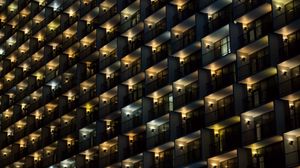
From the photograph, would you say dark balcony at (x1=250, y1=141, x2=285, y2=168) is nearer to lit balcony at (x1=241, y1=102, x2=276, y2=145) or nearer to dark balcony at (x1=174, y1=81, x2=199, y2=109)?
lit balcony at (x1=241, y1=102, x2=276, y2=145)

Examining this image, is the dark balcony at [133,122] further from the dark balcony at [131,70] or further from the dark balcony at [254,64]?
the dark balcony at [254,64]

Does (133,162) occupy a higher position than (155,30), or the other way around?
(155,30)

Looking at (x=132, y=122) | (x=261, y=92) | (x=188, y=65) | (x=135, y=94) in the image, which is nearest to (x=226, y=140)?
(x=261, y=92)

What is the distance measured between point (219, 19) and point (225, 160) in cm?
1380

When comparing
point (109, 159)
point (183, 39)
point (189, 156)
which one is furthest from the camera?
point (109, 159)

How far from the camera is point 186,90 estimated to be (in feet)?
228

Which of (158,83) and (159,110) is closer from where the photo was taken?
(159,110)

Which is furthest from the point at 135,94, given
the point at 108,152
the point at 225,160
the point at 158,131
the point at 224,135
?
the point at 225,160

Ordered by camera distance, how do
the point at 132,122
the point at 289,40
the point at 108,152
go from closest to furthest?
the point at 289,40, the point at 132,122, the point at 108,152

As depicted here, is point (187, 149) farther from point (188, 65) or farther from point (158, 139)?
point (188, 65)

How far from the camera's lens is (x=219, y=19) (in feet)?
223

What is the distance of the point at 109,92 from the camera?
262 feet

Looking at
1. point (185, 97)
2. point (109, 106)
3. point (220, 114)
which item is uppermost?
point (109, 106)

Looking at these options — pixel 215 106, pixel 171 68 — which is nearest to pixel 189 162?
pixel 215 106
